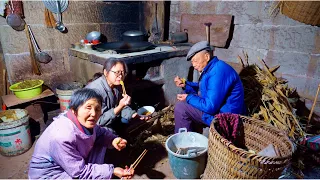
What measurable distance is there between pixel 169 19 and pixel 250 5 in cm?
238

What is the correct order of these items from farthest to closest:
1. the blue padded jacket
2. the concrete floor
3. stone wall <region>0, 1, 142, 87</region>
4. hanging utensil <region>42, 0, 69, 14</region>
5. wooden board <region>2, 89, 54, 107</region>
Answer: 1. hanging utensil <region>42, 0, 69, 14</region>
2. stone wall <region>0, 1, 142, 87</region>
3. wooden board <region>2, 89, 54, 107</region>
4. the concrete floor
5. the blue padded jacket

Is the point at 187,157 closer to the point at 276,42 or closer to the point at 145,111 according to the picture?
the point at 145,111

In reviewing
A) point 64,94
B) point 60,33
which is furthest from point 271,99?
point 60,33

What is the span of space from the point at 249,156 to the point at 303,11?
287 centimetres

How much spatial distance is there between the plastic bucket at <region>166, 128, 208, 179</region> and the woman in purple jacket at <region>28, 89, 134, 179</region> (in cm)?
88

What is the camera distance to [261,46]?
4.69 metres

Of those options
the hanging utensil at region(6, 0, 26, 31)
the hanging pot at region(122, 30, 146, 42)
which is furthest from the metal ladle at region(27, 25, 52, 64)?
the hanging pot at region(122, 30, 146, 42)

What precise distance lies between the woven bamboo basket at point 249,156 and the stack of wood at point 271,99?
1.11 meters

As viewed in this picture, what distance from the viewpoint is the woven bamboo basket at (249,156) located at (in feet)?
7.29

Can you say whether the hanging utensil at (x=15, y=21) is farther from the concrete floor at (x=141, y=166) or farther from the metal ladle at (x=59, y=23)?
the concrete floor at (x=141, y=166)

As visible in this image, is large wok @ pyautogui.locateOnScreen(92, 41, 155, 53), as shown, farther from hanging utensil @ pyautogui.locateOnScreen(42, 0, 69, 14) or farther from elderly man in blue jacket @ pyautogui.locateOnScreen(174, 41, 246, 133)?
elderly man in blue jacket @ pyautogui.locateOnScreen(174, 41, 246, 133)

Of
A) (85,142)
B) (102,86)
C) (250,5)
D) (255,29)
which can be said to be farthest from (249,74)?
(85,142)

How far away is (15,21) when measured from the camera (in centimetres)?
436

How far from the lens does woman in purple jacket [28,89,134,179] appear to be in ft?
6.61
